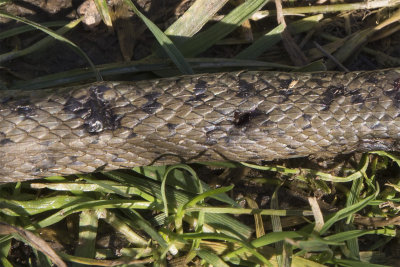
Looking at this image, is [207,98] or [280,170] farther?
[280,170]

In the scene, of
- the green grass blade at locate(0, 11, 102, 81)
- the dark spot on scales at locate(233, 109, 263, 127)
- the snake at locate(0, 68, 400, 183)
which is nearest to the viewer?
the snake at locate(0, 68, 400, 183)

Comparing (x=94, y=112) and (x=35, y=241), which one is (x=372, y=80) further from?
(x=35, y=241)

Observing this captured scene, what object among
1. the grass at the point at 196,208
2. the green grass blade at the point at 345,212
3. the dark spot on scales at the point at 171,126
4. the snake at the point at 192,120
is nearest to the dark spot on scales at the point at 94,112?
the snake at the point at 192,120

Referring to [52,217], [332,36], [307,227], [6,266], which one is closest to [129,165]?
[52,217]

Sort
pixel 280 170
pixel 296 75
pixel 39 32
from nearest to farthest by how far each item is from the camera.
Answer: pixel 296 75 < pixel 280 170 < pixel 39 32

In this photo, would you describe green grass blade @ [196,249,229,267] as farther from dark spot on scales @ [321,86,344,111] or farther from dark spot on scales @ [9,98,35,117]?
dark spot on scales @ [9,98,35,117]

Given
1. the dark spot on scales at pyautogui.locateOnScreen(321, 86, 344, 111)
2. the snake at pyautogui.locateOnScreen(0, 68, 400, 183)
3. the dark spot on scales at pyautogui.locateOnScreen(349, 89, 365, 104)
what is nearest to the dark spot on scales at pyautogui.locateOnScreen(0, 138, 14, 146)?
the snake at pyautogui.locateOnScreen(0, 68, 400, 183)

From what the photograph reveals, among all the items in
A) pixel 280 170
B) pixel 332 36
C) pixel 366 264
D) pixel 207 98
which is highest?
pixel 332 36

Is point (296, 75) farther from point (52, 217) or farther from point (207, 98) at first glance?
point (52, 217)
